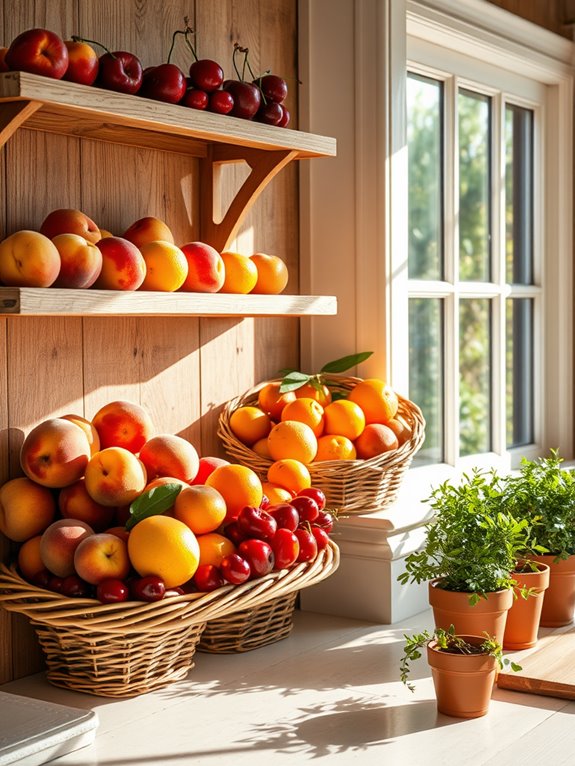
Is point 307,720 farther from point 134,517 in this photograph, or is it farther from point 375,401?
point 375,401

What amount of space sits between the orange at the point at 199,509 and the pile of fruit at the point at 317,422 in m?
0.37

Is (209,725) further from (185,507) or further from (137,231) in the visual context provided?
(137,231)

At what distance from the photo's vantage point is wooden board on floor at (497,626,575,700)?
5.55ft

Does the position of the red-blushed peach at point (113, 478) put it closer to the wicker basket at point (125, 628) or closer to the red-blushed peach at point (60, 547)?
the red-blushed peach at point (60, 547)

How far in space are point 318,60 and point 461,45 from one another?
1.66 ft

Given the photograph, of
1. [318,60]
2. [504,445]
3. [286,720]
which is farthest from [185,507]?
[504,445]

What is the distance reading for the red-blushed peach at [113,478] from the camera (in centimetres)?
170

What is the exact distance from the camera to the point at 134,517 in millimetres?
1665

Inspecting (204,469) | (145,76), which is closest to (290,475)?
(204,469)

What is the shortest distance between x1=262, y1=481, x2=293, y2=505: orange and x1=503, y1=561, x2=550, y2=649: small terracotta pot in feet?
1.40

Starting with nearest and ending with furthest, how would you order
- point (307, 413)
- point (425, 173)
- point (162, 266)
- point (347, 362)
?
point (162, 266), point (307, 413), point (347, 362), point (425, 173)

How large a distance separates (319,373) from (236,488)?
2.23ft

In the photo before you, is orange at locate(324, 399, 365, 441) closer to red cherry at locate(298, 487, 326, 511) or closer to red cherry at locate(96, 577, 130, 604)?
red cherry at locate(298, 487, 326, 511)

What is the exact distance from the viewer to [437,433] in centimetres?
285
